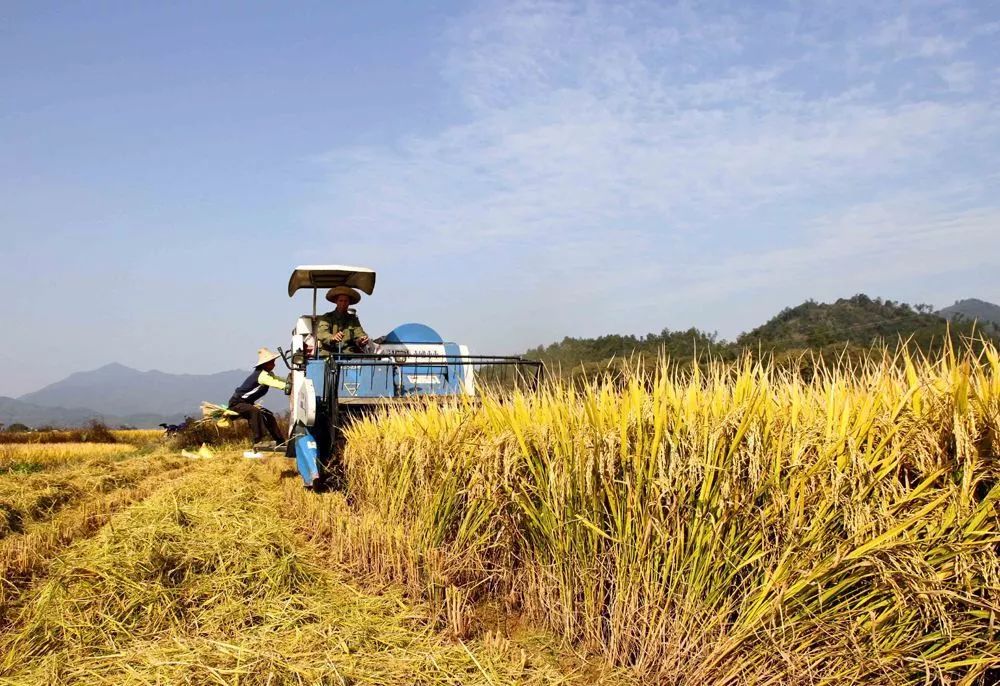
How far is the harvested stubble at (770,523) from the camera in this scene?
315 centimetres

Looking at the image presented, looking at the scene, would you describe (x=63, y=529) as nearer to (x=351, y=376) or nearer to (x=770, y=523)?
(x=351, y=376)

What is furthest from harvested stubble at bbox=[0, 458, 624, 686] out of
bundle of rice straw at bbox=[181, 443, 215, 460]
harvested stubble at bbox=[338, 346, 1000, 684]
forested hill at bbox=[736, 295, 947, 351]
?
forested hill at bbox=[736, 295, 947, 351]

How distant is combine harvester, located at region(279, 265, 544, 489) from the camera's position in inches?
344

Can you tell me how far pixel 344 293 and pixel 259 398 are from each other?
4.13 m

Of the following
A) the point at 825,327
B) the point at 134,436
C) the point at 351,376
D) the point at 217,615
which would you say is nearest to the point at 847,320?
the point at 825,327

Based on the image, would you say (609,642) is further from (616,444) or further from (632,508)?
(616,444)

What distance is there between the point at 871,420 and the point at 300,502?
6.46 m

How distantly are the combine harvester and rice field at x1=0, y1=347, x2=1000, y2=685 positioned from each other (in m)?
2.47

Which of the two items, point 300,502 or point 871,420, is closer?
point 871,420

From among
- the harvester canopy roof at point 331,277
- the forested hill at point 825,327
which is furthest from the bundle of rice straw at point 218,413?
the forested hill at point 825,327

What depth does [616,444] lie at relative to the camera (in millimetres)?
4035

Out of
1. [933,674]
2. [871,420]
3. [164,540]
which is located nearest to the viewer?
[933,674]

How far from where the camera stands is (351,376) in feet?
32.0

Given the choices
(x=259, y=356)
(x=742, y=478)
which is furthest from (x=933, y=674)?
(x=259, y=356)
